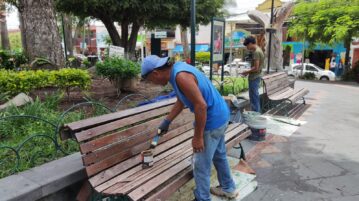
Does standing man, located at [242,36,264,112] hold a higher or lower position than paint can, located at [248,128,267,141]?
higher

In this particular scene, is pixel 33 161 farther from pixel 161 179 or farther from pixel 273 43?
pixel 273 43

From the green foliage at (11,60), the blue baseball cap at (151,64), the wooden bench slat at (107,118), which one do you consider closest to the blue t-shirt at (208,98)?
the blue baseball cap at (151,64)

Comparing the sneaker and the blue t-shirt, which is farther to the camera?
the sneaker

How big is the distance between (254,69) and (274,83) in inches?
57.8

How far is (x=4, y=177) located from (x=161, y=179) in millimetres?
1401

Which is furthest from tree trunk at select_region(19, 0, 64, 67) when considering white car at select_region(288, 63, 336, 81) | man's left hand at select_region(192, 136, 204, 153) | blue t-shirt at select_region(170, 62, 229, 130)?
white car at select_region(288, 63, 336, 81)

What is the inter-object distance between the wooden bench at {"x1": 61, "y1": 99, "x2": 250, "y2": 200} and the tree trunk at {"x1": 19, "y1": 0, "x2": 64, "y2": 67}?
4.13 m

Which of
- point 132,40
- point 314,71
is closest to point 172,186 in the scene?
point 132,40

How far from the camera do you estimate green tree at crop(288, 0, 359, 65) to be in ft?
57.0

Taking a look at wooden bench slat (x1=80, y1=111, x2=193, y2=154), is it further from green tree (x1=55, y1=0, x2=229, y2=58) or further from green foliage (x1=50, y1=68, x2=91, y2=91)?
green tree (x1=55, y1=0, x2=229, y2=58)

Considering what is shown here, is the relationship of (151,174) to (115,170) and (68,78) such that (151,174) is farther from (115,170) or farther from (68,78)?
(68,78)

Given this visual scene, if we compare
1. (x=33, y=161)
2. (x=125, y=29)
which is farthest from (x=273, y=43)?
(x=33, y=161)

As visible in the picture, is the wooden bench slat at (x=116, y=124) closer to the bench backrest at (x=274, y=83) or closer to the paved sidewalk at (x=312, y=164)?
the paved sidewalk at (x=312, y=164)

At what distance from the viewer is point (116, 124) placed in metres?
2.86
